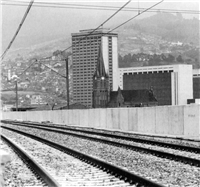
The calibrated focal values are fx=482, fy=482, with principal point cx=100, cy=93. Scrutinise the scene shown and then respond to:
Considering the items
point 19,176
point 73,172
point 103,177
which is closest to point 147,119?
point 73,172

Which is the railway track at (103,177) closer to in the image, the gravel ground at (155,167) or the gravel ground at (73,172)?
the gravel ground at (73,172)

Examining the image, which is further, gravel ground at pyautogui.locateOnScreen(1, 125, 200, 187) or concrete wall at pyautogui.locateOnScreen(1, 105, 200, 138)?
concrete wall at pyautogui.locateOnScreen(1, 105, 200, 138)

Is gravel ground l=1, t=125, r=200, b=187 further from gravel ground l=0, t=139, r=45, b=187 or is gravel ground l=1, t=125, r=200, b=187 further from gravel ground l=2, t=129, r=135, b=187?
gravel ground l=0, t=139, r=45, b=187

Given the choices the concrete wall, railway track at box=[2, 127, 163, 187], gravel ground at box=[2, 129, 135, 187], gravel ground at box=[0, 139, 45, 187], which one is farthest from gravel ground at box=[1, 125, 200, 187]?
the concrete wall

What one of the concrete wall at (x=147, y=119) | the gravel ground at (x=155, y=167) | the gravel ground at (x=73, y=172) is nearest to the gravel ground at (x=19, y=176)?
the gravel ground at (x=73, y=172)

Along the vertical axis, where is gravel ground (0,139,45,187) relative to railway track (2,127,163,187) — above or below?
below

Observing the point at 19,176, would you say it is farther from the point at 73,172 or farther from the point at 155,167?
the point at 155,167

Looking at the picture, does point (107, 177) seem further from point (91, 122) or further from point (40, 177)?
point (91, 122)

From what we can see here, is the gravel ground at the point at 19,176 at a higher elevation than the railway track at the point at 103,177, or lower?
lower
